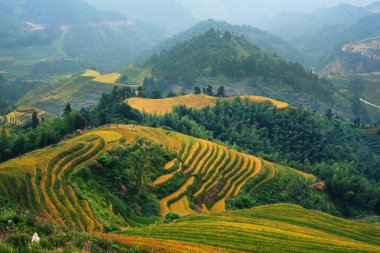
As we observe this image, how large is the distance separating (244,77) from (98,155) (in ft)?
243

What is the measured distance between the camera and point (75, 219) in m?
17.0

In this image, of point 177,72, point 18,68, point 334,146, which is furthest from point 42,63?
point 334,146

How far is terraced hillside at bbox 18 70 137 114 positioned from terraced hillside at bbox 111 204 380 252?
74008mm

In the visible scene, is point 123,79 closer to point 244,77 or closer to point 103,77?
point 103,77

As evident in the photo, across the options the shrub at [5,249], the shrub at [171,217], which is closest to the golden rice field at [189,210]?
the shrub at [171,217]

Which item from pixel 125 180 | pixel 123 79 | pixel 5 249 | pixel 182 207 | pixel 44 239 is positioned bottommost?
pixel 182 207

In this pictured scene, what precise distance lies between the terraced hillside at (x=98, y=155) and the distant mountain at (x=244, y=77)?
57413 mm

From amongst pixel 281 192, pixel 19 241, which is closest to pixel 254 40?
pixel 281 192

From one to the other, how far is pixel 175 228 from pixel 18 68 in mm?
138935

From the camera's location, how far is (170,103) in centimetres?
5997

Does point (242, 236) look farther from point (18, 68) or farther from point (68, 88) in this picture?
point (18, 68)

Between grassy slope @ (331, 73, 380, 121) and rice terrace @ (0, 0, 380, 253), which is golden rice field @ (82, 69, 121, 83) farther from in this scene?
grassy slope @ (331, 73, 380, 121)

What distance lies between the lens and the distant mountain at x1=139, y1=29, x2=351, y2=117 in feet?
294

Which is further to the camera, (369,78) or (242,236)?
(369,78)
